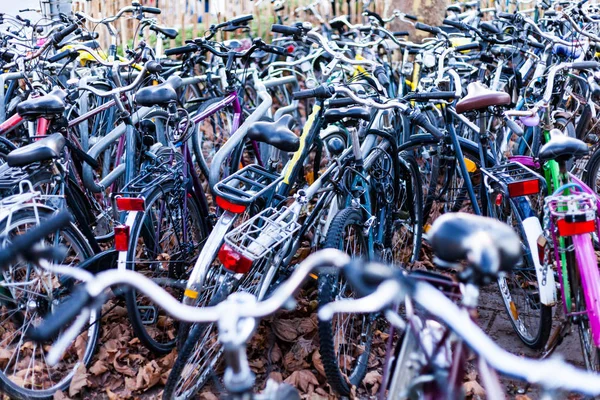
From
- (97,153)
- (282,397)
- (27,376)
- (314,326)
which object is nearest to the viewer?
(282,397)

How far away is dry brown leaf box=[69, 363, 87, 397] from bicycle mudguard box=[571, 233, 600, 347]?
99.5 inches

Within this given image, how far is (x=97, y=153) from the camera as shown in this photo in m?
4.46

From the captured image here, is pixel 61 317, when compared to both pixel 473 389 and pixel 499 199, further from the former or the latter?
pixel 499 199

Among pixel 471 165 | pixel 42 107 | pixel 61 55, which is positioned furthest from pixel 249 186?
pixel 61 55

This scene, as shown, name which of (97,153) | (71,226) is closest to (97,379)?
(71,226)

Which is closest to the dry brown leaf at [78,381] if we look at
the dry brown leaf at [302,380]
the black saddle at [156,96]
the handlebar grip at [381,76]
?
the dry brown leaf at [302,380]

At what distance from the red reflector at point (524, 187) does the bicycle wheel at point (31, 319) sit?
7.53 feet

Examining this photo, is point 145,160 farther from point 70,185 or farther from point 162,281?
point 162,281

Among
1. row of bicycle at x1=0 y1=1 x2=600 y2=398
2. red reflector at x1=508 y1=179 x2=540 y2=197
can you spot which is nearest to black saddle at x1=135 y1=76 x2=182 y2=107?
row of bicycle at x1=0 y1=1 x2=600 y2=398

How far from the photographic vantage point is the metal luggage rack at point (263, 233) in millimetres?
2986

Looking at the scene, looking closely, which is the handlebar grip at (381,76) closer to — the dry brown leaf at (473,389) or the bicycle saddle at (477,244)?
the dry brown leaf at (473,389)

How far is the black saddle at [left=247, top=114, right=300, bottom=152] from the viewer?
11.0 feet

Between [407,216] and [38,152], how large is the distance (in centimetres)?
233

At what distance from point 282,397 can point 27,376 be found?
2.18 metres
